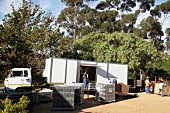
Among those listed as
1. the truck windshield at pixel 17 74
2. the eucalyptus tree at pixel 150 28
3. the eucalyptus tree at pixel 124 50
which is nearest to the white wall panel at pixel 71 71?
the truck windshield at pixel 17 74

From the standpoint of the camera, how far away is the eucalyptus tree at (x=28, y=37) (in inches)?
845

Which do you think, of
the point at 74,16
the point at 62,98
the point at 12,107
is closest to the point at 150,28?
the point at 74,16

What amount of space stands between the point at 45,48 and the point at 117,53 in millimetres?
7220

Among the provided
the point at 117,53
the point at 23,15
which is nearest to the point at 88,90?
the point at 117,53

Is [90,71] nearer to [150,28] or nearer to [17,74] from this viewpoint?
[17,74]

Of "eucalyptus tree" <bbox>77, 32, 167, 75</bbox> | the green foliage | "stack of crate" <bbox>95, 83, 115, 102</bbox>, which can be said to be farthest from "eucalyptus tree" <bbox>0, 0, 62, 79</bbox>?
the green foliage

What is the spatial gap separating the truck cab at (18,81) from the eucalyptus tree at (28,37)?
516cm

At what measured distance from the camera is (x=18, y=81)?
1546 cm

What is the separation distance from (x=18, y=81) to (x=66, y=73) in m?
4.46

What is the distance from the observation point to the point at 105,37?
1057 inches

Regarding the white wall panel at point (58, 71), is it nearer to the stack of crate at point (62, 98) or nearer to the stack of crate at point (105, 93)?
the stack of crate at point (105, 93)

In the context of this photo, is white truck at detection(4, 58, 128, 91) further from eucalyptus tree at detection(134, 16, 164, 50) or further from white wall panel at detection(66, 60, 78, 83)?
eucalyptus tree at detection(134, 16, 164, 50)

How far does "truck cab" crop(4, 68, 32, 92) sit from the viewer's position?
1534 centimetres

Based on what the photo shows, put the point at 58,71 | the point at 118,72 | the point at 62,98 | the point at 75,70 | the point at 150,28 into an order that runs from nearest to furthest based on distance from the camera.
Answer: the point at 62,98 → the point at 58,71 → the point at 75,70 → the point at 118,72 → the point at 150,28
